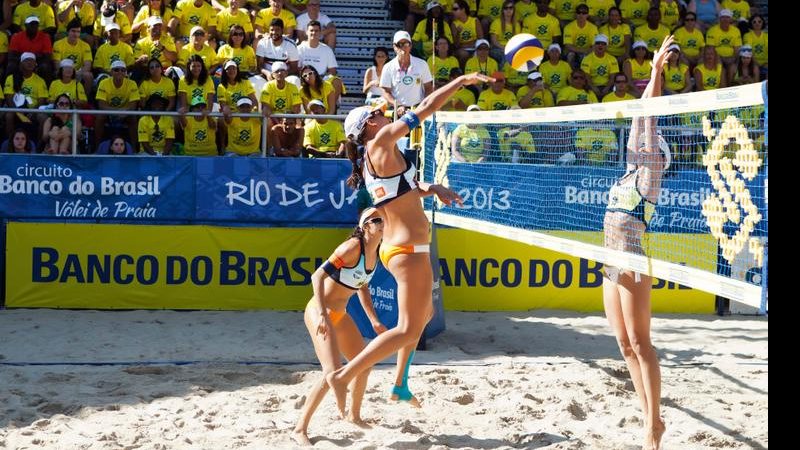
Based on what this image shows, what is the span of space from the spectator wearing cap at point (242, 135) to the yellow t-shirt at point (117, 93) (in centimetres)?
116

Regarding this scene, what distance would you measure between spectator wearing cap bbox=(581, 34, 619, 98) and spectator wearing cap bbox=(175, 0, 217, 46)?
466cm

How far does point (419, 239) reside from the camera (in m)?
5.54

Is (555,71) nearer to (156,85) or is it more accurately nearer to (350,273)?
(156,85)

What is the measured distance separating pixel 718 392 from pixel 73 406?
422 centimetres

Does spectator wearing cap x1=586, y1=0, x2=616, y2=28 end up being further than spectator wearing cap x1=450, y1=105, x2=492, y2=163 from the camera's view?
Yes

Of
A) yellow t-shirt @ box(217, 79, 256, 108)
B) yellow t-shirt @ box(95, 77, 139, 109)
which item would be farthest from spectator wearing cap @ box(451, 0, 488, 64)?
yellow t-shirt @ box(95, 77, 139, 109)

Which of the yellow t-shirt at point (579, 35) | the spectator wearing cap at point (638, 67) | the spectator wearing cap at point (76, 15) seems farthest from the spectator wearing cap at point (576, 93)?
the spectator wearing cap at point (76, 15)

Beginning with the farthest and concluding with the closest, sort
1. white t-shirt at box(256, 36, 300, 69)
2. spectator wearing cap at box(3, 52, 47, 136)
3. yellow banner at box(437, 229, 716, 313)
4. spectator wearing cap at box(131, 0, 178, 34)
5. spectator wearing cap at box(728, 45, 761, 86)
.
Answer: spectator wearing cap at box(728, 45, 761, 86), spectator wearing cap at box(131, 0, 178, 34), white t-shirt at box(256, 36, 300, 69), spectator wearing cap at box(3, 52, 47, 136), yellow banner at box(437, 229, 716, 313)

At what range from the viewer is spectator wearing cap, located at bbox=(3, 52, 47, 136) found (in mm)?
10562

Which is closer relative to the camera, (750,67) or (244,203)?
(244,203)

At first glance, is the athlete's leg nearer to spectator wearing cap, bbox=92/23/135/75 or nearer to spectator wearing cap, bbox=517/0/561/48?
spectator wearing cap, bbox=92/23/135/75

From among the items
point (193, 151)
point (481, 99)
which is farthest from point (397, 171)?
point (481, 99)

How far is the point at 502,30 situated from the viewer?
43.1 feet
